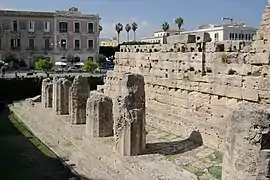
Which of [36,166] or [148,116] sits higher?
[148,116]

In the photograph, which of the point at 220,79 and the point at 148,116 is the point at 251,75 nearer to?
the point at 220,79

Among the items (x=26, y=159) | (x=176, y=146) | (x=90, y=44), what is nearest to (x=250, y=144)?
(x=176, y=146)

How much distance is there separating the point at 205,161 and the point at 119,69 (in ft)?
34.5

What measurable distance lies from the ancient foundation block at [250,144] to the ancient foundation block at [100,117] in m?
7.22

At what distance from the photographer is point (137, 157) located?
10875mm

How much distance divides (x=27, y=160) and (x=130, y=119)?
5.20 meters

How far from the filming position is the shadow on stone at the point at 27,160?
1264cm

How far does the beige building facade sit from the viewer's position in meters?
45.3

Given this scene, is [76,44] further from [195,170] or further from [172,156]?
[195,170]

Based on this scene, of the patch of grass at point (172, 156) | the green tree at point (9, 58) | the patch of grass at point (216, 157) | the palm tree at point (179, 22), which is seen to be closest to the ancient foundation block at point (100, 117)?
the patch of grass at point (172, 156)

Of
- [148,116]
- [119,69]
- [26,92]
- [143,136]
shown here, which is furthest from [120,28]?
[143,136]

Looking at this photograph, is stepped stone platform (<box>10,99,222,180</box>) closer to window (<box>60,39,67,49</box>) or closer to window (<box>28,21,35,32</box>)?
window (<box>28,21,35,32</box>)

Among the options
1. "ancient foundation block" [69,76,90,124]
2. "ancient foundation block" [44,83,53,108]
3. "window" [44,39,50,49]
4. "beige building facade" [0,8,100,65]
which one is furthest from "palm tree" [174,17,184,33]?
"ancient foundation block" [69,76,90,124]

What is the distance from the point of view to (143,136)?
444 inches
